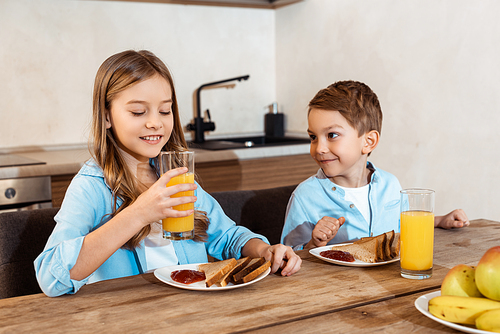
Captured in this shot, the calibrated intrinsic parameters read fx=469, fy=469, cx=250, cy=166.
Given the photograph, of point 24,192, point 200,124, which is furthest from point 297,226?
point 200,124

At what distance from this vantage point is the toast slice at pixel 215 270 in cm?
90

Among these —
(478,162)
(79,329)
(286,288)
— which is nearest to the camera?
(79,329)

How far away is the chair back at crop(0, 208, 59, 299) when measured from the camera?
124 cm

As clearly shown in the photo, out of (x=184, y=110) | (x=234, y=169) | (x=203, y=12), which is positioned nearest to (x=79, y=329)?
(x=234, y=169)

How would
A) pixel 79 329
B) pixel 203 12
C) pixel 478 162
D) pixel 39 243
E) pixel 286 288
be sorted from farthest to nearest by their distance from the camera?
1. pixel 203 12
2. pixel 478 162
3. pixel 39 243
4. pixel 286 288
5. pixel 79 329

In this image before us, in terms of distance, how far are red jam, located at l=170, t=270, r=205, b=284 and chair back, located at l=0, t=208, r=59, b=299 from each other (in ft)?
1.74

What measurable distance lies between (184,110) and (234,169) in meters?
0.81

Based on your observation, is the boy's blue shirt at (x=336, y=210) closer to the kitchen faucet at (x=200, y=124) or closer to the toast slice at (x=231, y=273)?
the toast slice at (x=231, y=273)

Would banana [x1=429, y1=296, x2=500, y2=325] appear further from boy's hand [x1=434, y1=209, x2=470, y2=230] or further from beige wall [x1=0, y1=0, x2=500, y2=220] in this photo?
beige wall [x1=0, y1=0, x2=500, y2=220]

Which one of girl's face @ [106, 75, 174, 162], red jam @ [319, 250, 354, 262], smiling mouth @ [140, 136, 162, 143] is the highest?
girl's face @ [106, 75, 174, 162]

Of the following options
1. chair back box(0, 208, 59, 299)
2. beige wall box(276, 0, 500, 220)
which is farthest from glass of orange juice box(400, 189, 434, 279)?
beige wall box(276, 0, 500, 220)

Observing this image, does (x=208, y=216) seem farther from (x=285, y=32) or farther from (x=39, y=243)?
(x=285, y=32)

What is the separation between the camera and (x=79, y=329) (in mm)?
748

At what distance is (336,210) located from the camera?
57.5 inches
